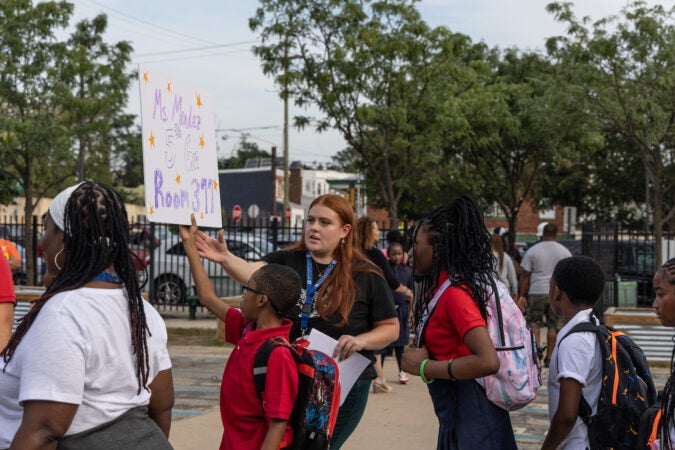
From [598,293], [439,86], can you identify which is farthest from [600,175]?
[598,293]

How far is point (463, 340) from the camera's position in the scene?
359 centimetres

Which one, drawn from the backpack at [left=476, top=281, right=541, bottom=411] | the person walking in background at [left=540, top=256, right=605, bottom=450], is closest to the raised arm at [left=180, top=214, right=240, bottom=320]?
the backpack at [left=476, top=281, right=541, bottom=411]

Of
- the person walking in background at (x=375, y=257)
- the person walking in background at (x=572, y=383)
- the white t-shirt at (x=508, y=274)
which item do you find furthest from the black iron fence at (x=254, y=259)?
the person walking in background at (x=572, y=383)

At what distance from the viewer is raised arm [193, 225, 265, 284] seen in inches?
176

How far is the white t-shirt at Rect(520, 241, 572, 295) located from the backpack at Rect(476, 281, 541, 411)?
26.9ft

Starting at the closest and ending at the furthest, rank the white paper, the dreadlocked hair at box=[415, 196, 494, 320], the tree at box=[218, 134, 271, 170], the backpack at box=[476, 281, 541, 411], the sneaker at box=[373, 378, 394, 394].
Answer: the backpack at box=[476, 281, 541, 411] < the dreadlocked hair at box=[415, 196, 494, 320] < the white paper < the sneaker at box=[373, 378, 394, 394] < the tree at box=[218, 134, 271, 170]

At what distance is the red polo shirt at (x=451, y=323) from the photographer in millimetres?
3582

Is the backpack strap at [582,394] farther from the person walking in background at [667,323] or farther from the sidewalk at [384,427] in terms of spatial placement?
the sidewalk at [384,427]

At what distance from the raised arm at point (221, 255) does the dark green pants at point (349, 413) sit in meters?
0.76

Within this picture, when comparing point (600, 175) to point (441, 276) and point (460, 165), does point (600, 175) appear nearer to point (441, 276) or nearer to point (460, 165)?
point (460, 165)

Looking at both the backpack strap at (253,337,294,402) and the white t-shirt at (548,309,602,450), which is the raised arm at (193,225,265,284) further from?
the white t-shirt at (548,309,602,450)

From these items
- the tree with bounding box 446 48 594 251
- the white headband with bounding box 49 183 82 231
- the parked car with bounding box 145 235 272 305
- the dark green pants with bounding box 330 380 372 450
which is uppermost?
the tree with bounding box 446 48 594 251

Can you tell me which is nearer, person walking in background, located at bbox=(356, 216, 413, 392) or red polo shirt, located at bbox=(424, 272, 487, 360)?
red polo shirt, located at bbox=(424, 272, 487, 360)

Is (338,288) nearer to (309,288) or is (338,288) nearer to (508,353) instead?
(309,288)
